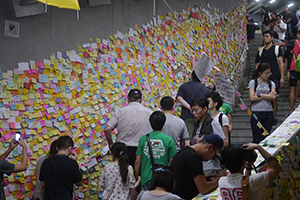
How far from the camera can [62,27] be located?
599cm

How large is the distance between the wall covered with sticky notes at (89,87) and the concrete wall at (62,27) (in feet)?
0.41

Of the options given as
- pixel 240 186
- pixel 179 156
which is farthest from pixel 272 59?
pixel 240 186

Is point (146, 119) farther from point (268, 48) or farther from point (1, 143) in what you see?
point (268, 48)

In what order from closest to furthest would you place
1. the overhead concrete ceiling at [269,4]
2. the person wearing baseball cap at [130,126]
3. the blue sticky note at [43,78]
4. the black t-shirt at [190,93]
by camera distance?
the person wearing baseball cap at [130,126] → the blue sticky note at [43,78] → the black t-shirt at [190,93] → the overhead concrete ceiling at [269,4]

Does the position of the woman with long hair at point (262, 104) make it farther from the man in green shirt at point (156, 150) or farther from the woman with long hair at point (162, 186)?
the woman with long hair at point (162, 186)

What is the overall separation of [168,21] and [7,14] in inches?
165

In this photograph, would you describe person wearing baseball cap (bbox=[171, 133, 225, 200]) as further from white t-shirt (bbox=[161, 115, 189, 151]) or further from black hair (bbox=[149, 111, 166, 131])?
white t-shirt (bbox=[161, 115, 189, 151])

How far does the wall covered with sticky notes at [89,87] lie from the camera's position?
17.3 ft

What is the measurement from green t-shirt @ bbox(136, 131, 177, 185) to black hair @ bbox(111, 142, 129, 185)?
0.74ft

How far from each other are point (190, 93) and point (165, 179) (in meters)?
2.89

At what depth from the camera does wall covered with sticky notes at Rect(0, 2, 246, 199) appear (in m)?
5.26

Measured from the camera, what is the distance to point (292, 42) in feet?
25.2

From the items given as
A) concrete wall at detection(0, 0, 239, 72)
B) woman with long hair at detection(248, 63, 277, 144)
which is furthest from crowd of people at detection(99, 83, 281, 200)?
concrete wall at detection(0, 0, 239, 72)

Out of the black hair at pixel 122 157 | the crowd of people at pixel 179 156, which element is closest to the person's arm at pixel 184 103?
the crowd of people at pixel 179 156
